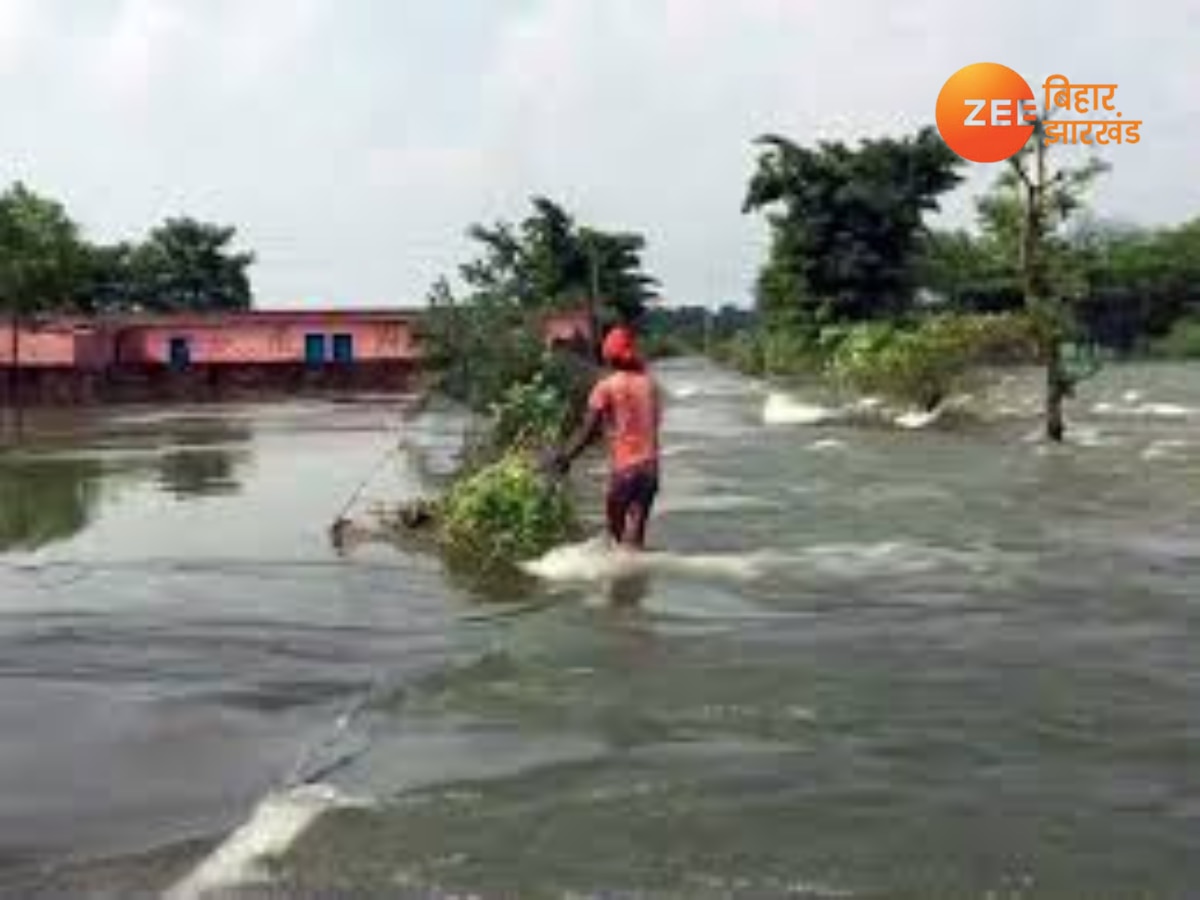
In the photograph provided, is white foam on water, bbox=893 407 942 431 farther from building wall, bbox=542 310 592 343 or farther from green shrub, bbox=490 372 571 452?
green shrub, bbox=490 372 571 452

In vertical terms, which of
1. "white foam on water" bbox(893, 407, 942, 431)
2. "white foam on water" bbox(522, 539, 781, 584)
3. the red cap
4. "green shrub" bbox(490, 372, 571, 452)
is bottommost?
"white foam on water" bbox(893, 407, 942, 431)

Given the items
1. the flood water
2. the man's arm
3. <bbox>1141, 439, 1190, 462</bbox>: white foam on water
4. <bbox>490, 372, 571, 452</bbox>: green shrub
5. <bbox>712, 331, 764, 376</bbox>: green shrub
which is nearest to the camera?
the flood water

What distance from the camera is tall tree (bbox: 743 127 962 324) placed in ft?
187

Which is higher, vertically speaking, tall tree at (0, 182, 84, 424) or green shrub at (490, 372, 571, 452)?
tall tree at (0, 182, 84, 424)

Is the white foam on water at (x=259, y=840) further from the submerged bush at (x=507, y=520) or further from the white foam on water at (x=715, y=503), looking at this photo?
the white foam on water at (x=715, y=503)

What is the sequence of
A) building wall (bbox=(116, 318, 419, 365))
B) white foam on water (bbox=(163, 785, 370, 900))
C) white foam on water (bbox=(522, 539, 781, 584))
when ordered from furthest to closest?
1. building wall (bbox=(116, 318, 419, 365))
2. white foam on water (bbox=(522, 539, 781, 584))
3. white foam on water (bbox=(163, 785, 370, 900))

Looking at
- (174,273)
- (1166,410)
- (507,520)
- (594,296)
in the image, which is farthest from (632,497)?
(174,273)

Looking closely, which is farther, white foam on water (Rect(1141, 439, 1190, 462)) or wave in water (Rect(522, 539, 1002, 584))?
white foam on water (Rect(1141, 439, 1190, 462))

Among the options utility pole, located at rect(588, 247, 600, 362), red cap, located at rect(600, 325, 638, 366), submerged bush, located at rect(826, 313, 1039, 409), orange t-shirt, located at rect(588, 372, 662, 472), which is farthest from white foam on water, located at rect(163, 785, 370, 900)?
utility pole, located at rect(588, 247, 600, 362)

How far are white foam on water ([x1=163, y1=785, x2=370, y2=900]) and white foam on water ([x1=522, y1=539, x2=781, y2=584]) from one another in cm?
584

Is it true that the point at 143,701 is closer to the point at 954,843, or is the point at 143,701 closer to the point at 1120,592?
the point at 954,843

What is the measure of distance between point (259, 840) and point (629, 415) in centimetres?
713

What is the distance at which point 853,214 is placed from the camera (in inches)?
2270

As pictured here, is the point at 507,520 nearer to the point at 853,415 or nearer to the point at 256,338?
the point at 853,415
